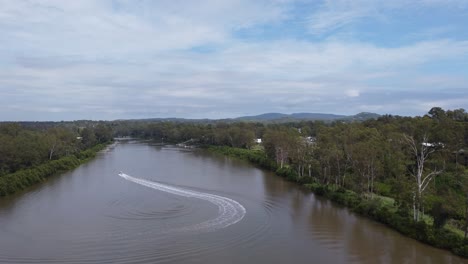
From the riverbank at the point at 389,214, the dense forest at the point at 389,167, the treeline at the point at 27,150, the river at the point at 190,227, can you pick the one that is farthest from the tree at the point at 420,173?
the treeline at the point at 27,150

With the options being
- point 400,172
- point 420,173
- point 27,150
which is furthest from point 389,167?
point 27,150

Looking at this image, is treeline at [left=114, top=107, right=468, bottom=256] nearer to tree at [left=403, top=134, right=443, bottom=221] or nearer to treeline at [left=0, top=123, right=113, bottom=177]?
tree at [left=403, top=134, right=443, bottom=221]

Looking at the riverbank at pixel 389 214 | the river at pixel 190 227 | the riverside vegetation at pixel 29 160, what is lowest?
the river at pixel 190 227

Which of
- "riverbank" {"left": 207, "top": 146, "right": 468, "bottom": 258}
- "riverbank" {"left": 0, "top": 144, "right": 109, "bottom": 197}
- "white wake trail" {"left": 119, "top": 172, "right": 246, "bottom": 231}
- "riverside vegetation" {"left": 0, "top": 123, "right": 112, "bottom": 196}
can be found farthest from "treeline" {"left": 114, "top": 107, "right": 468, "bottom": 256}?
"riverside vegetation" {"left": 0, "top": 123, "right": 112, "bottom": 196}

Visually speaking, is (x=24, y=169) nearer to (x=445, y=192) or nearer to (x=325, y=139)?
(x=325, y=139)

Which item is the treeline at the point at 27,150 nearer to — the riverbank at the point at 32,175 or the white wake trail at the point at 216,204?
the riverbank at the point at 32,175
